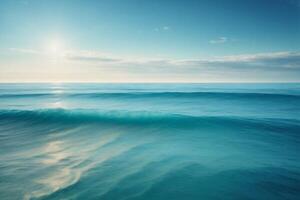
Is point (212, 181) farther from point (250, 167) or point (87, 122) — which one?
point (87, 122)

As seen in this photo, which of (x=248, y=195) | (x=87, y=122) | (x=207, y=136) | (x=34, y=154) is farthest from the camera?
(x=87, y=122)

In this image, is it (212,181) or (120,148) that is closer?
(212,181)

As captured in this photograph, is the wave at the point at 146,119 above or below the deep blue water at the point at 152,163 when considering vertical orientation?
above

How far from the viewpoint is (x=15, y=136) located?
749 cm

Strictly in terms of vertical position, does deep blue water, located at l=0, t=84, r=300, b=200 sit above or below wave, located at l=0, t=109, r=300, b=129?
below

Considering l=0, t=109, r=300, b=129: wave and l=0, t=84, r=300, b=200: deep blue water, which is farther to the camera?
l=0, t=109, r=300, b=129: wave

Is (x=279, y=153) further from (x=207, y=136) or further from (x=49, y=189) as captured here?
(x=49, y=189)

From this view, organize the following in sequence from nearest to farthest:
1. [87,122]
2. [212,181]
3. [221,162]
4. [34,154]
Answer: [212,181] < [221,162] < [34,154] < [87,122]

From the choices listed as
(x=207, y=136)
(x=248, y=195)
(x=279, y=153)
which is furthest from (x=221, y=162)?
(x=207, y=136)

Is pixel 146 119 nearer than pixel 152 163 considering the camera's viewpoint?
No

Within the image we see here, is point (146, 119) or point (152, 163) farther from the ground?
point (146, 119)

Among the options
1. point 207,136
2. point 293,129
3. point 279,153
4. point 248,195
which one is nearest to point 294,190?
point 248,195

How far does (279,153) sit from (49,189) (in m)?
6.49

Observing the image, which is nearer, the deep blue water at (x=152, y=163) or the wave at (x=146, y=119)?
the deep blue water at (x=152, y=163)
